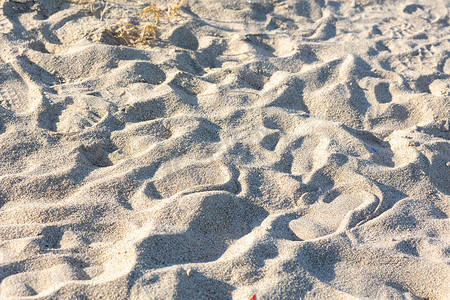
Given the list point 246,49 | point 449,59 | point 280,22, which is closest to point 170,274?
point 246,49

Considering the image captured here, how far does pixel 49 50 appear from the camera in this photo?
7.63 ft

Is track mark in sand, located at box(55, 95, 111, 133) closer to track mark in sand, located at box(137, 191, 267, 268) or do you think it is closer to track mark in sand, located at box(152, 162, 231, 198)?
track mark in sand, located at box(152, 162, 231, 198)

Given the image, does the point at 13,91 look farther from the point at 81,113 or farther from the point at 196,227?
the point at 196,227

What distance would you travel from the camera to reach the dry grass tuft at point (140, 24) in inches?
96.3

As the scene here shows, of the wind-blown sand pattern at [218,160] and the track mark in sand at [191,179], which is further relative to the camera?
the track mark in sand at [191,179]

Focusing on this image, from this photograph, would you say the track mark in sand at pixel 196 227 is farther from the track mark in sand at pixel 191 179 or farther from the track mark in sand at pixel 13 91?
the track mark in sand at pixel 13 91

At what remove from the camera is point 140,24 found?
2566 millimetres

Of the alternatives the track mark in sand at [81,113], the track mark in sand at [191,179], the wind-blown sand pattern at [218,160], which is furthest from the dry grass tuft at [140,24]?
the track mark in sand at [191,179]

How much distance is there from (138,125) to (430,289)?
1459 mm

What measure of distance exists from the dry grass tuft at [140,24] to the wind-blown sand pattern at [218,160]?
0.17 ft

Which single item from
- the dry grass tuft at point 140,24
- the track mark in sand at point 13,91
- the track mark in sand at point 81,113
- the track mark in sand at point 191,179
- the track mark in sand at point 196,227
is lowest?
the track mark in sand at point 196,227

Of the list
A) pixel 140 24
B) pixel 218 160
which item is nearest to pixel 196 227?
pixel 218 160

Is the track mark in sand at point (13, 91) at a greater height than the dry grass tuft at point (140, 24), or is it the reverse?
the dry grass tuft at point (140, 24)

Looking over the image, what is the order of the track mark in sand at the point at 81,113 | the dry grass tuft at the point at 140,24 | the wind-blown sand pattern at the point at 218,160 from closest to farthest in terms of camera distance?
the wind-blown sand pattern at the point at 218,160 < the track mark in sand at the point at 81,113 < the dry grass tuft at the point at 140,24
